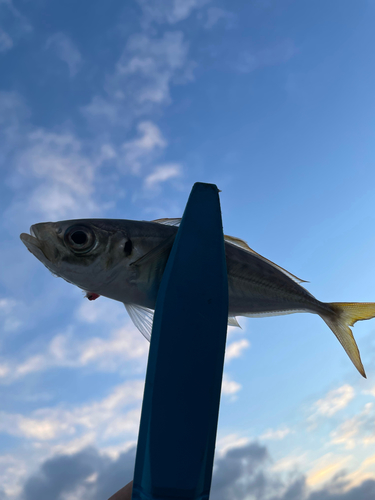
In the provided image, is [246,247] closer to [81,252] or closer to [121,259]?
[121,259]

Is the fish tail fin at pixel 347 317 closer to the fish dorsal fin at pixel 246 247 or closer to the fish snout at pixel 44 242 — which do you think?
the fish dorsal fin at pixel 246 247

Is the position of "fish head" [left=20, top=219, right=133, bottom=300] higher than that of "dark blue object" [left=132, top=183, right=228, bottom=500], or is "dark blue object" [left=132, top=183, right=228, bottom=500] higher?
"fish head" [left=20, top=219, right=133, bottom=300]

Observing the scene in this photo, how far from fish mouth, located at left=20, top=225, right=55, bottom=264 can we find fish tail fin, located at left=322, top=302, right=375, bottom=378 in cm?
249

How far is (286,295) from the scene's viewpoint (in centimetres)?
302

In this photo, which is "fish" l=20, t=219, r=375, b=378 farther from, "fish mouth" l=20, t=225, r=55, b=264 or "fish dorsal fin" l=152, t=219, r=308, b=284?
"fish dorsal fin" l=152, t=219, r=308, b=284

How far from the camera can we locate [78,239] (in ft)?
7.88

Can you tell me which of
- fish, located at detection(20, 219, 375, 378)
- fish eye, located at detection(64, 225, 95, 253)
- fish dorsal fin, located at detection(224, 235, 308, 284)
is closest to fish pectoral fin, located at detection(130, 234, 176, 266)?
fish, located at detection(20, 219, 375, 378)

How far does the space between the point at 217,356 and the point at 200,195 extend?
38.3 inches

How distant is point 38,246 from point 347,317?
278cm

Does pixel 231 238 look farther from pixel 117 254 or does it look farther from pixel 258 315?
pixel 117 254

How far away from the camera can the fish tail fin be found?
330 centimetres

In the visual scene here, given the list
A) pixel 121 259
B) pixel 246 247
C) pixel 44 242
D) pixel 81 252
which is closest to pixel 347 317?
pixel 246 247

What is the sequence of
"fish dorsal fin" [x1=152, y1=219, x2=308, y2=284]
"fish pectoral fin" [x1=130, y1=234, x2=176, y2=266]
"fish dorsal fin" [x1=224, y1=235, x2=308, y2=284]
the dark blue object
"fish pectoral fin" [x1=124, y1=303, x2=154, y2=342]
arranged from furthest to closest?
"fish dorsal fin" [x1=224, y1=235, x2=308, y2=284] → "fish dorsal fin" [x1=152, y1=219, x2=308, y2=284] → "fish pectoral fin" [x1=124, y1=303, x2=154, y2=342] → "fish pectoral fin" [x1=130, y1=234, x2=176, y2=266] → the dark blue object

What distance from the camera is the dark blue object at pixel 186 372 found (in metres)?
1.90
